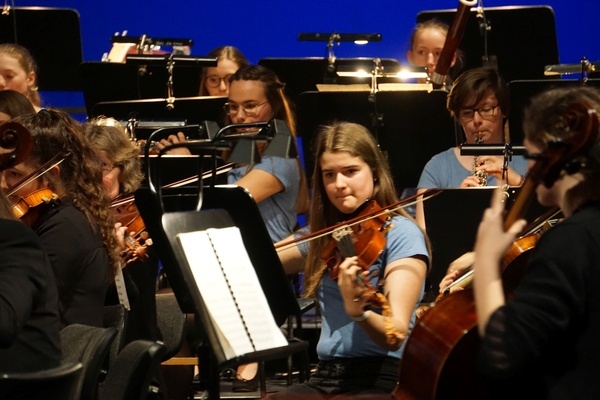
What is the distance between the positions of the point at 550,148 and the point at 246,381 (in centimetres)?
266

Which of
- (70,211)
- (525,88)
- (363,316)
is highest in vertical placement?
(525,88)

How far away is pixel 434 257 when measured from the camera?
10.8 ft

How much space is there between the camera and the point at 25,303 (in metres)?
2.24

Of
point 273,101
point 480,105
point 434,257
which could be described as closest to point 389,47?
point 273,101

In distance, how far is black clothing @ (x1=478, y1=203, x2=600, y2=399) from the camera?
69.5 inches

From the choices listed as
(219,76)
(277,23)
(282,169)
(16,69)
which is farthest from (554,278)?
(277,23)

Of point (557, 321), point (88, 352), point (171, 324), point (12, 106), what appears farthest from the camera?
point (12, 106)

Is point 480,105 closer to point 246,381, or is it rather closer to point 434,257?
point 434,257

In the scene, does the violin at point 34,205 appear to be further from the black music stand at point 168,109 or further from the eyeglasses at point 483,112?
the eyeglasses at point 483,112

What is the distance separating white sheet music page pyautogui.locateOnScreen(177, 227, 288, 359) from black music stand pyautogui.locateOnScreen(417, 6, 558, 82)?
2652 mm

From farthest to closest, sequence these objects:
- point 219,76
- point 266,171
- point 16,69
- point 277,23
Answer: point 277,23 < point 219,76 < point 16,69 < point 266,171

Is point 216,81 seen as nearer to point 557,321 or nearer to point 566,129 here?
point 566,129

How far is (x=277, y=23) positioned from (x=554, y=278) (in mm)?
4574

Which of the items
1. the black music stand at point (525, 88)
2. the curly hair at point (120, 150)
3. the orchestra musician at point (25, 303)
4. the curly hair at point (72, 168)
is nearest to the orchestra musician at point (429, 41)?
the black music stand at point (525, 88)
